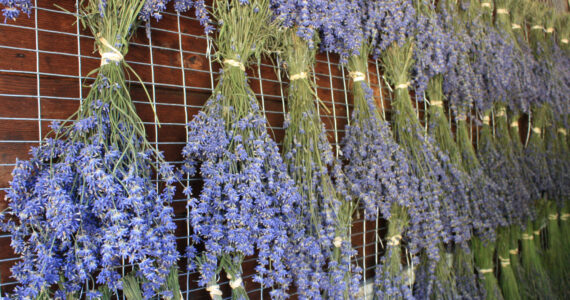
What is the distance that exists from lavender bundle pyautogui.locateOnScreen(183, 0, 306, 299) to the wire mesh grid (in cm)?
10

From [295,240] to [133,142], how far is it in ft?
1.69

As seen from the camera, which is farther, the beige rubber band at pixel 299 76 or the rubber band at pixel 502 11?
the rubber band at pixel 502 11

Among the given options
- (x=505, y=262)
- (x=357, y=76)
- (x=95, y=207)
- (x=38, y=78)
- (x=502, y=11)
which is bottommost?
(x=505, y=262)

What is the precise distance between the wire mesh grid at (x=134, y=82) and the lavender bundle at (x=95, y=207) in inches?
3.4

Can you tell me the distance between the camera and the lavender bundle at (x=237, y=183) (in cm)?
90

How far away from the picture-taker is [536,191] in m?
2.01

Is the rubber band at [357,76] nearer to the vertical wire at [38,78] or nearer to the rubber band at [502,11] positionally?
the vertical wire at [38,78]

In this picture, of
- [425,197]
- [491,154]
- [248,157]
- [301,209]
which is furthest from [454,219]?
[248,157]

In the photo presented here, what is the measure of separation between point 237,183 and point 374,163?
22.3 inches

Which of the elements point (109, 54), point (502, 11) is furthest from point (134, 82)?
point (502, 11)

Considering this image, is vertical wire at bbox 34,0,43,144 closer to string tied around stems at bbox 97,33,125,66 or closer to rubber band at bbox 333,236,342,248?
string tied around stems at bbox 97,33,125,66

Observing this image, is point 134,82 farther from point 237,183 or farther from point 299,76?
point 299,76

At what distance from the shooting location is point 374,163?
1.33 metres

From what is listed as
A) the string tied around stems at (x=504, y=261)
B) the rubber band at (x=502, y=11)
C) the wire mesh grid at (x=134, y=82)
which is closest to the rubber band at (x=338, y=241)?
the wire mesh grid at (x=134, y=82)
